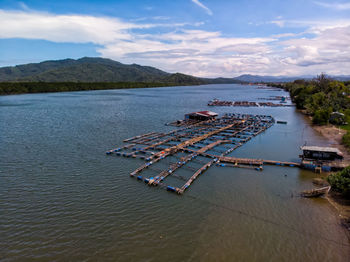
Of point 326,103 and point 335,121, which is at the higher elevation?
point 326,103

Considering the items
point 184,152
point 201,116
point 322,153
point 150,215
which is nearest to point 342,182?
point 322,153

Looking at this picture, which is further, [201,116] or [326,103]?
[201,116]

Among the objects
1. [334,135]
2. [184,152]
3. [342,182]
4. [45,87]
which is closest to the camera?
[342,182]

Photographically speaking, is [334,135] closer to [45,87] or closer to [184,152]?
[184,152]

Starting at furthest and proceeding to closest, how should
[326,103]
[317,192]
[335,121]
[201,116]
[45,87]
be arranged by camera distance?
Result: 1. [45,87]
2. [201,116]
3. [326,103]
4. [335,121]
5. [317,192]

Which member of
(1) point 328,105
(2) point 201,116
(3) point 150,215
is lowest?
(3) point 150,215

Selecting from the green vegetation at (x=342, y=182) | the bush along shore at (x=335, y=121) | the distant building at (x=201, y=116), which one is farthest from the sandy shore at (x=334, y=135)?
the distant building at (x=201, y=116)
